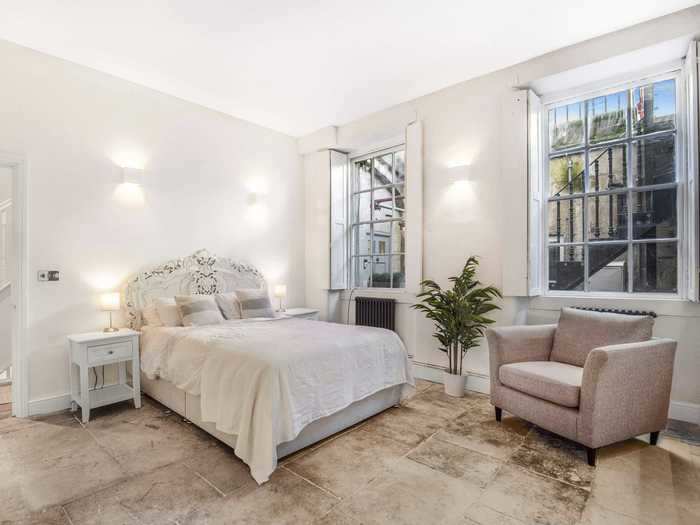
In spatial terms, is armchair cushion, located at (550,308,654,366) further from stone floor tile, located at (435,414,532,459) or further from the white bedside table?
the white bedside table

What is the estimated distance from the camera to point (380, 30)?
2.96 m

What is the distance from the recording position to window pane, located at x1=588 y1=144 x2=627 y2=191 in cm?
329

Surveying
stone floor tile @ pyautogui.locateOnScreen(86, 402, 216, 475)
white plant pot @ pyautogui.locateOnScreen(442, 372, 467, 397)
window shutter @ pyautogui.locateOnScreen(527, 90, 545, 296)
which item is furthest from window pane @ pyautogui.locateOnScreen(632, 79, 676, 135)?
stone floor tile @ pyautogui.locateOnScreen(86, 402, 216, 475)

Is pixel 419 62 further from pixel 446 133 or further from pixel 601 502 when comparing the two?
pixel 601 502

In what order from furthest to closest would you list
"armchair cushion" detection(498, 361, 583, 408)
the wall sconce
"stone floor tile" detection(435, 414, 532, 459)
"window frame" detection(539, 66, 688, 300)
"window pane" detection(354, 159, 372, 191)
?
1. "window pane" detection(354, 159, 372, 191)
2. the wall sconce
3. "window frame" detection(539, 66, 688, 300)
4. "stone floor tile" detection(435, 414, 532, 459)
5. "armchair cushion" detection(498, 361, 583, 408)

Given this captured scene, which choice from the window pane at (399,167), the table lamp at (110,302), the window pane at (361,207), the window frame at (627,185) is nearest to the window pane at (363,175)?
the window pane at (361,207)

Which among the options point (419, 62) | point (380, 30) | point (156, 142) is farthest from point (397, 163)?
point (156, 142)

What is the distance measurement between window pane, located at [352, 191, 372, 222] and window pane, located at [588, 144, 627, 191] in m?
2.59

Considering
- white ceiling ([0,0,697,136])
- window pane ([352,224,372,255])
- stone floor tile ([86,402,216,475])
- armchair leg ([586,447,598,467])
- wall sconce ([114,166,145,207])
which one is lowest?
stone floor tile ([86,402,216,475])

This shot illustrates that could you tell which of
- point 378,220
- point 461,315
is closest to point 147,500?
point 461,315

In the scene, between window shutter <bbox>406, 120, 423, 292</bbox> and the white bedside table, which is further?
window shutter <bbox>406, 120, 423, 292</bbox>

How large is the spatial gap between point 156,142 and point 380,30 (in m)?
2.51

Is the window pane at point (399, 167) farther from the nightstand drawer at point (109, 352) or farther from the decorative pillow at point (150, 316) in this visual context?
the nightstand drawer at point (109, 352)

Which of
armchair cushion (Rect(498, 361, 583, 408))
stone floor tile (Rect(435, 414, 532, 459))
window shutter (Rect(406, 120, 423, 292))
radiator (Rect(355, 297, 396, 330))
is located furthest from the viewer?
radiator (Rect(355, 297, 396, 330))
